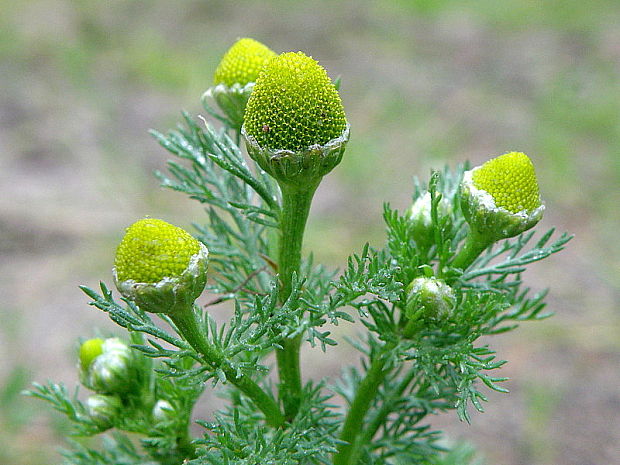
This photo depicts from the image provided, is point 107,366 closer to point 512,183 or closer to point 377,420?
point 377,420

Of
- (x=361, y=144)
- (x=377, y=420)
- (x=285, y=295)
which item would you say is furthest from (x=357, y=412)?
(x=361, y=144)

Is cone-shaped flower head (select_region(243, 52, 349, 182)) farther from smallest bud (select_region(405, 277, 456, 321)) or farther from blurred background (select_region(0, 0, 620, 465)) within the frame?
blurred background (select_region(0, 0, 620, 465))

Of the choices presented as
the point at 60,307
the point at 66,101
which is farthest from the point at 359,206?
the point at 66,101

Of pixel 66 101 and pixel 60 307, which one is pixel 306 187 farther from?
pixel 66 101

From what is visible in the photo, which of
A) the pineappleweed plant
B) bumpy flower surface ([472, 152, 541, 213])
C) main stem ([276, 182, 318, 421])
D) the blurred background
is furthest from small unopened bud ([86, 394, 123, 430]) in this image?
the blurred background

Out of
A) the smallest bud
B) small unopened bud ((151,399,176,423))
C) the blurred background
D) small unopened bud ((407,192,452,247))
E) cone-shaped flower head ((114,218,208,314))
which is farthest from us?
the blurred background
